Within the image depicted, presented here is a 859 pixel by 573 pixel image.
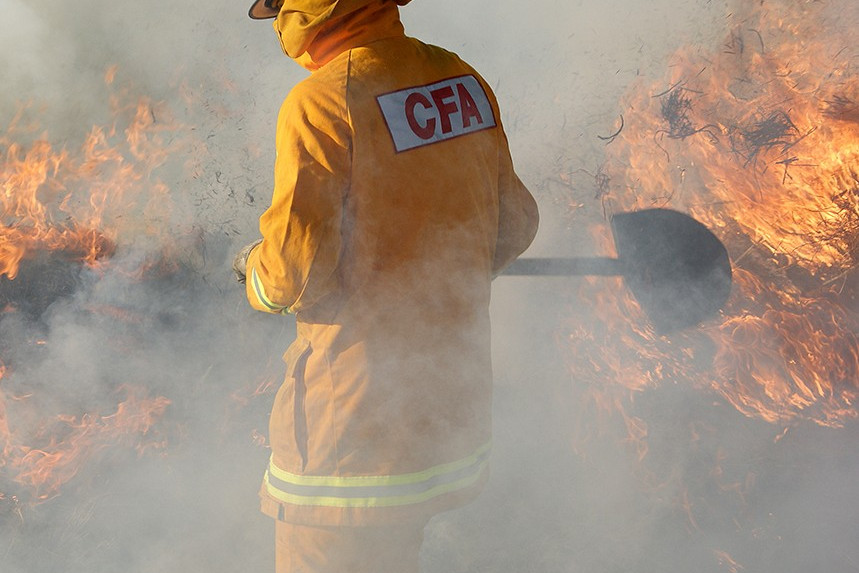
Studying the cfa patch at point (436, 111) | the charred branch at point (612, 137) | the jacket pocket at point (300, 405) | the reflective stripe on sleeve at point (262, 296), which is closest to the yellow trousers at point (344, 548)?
the jacket pocket at point (300, 405)

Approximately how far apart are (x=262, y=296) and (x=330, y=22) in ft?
2.59

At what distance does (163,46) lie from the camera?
11.7ft

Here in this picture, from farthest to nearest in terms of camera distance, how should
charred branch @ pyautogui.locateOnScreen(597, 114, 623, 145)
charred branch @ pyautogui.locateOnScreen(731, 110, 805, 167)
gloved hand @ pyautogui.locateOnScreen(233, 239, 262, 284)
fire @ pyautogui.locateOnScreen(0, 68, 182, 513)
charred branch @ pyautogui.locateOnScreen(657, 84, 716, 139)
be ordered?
fire @ pyautogui.locateOnScreen(0, 68, 182, 513)
charred branch @ pyautogui.locateOnScreen(597, 114, 623, 145)
charred branch @ pyautogui.locateOnScreen(657, 84, 716, 139)
charred branch @ pyautogui.locateOnScreen(731, 110, 805, 167)
gloved hand @ pyautogui.locateOnScreen(233, 239, 262, 284)

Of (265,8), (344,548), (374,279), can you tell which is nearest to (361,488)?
(344,548)

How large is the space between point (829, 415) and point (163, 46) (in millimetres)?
3465

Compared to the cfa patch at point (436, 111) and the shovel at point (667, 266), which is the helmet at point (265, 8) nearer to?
the cfa patch at point (436, 111)

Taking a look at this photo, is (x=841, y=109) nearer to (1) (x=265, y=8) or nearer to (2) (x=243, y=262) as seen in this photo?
(1) (x=265, y=8)

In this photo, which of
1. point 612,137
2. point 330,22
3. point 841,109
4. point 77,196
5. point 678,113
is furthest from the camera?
point 77,196

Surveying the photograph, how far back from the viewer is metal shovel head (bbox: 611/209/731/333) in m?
3.10

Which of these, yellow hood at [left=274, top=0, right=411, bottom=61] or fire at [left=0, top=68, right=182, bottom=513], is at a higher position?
yellow hood at [left=274, top=0, right=411, bottom=61]

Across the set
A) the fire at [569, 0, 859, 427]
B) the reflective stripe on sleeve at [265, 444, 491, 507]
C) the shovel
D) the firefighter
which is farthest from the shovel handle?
the reflective stripe on sleeve at [265, 444, 491, 507]

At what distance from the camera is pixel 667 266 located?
317 centimetres

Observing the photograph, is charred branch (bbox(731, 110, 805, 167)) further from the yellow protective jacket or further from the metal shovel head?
the yellow protective jacket

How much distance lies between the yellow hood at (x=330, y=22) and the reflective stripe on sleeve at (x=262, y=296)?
0.66m
